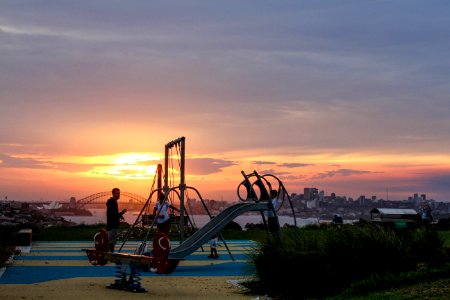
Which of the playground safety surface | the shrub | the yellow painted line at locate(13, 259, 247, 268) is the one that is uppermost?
the shrub

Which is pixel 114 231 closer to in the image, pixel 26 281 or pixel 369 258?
pixel 26 281

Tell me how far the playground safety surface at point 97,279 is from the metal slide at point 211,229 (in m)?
0.54

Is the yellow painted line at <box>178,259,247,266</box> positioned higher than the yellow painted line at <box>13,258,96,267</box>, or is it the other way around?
the yellow painted line at <box>13,258,96,267</box>

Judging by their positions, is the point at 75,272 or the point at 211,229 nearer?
the point at 75,272

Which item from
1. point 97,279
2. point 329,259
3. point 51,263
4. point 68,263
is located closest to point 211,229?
point 97,279

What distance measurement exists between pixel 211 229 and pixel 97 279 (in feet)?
11.0

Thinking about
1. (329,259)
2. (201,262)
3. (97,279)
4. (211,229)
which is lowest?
(97,279)

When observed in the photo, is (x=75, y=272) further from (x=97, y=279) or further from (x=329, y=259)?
(x=329, y=259)

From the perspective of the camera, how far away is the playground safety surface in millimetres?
12898

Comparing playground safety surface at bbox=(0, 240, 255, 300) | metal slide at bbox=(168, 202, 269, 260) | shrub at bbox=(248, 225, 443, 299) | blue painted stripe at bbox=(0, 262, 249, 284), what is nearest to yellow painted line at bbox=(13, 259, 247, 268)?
playground safety surface at bbox=(0, 240, 255, 300)

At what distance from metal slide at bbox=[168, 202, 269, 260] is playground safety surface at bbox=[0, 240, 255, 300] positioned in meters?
0.54

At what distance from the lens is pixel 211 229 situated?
679 inches

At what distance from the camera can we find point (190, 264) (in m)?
19.1

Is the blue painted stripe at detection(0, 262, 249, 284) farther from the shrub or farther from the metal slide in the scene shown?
the shrub
